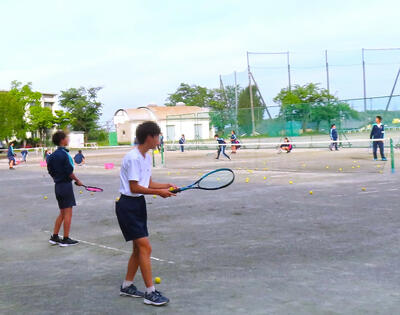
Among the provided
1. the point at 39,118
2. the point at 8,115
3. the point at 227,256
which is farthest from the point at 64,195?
the point at 39,118

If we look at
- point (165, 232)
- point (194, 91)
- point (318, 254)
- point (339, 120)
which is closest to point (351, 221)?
point (318, 254)

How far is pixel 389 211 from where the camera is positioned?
9.34 meters

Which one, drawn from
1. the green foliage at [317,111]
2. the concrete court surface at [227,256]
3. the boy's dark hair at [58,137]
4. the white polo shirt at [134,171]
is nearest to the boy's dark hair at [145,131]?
the white polo shirt at [134,171]

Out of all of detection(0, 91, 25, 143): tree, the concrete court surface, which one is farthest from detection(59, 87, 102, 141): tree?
the concrete court surface

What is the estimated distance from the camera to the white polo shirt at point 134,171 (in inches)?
194

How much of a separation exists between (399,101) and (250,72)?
15928 mm

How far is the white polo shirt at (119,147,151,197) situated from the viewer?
4922mm

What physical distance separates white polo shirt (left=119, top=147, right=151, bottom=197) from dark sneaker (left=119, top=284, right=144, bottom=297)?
3.04ft

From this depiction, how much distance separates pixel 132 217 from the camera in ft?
16.3

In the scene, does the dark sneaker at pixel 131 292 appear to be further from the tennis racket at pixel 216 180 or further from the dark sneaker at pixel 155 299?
the tennis racket at pixel 216 180

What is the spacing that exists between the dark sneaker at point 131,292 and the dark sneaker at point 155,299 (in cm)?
24

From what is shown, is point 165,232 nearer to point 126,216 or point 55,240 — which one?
point 55,240

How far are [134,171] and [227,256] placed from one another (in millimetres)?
2236

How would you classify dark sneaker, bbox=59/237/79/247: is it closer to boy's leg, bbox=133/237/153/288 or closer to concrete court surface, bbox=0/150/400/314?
concrete court surface, bbox=0/150/400/314
